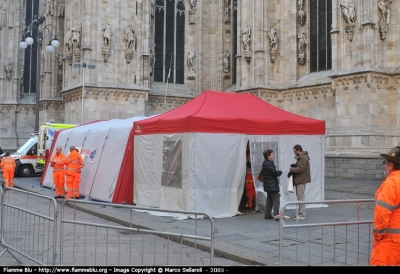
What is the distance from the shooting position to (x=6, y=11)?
34.6 metres

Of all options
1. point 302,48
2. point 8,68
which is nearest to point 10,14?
point 8,68

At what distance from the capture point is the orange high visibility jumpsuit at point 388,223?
3910 mm

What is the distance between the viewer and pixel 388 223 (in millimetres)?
3977

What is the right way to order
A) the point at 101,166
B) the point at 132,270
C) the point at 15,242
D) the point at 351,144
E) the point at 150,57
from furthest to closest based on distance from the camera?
the point at 150,57 → the point at 351,144 → the point at 101,166 → the point at 15,242 → the point at 132,270

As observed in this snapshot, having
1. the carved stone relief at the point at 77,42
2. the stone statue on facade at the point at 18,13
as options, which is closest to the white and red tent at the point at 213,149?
the carved stone relief at the point at 77,42

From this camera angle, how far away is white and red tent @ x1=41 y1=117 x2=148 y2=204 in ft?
40.4

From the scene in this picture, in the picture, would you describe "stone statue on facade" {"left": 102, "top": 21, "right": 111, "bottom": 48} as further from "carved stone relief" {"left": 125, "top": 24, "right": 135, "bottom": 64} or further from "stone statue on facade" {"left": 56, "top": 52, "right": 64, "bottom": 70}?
"stone statue on facade" {"left": 56, "top": 52, "right": 64, "bottom": 70}

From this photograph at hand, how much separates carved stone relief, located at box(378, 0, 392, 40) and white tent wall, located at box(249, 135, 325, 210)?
9113 millimetres

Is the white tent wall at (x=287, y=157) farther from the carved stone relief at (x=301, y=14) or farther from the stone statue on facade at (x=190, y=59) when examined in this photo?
the stone statue on facade at (x=190, y=59)

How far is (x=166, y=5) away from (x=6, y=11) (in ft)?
46.8

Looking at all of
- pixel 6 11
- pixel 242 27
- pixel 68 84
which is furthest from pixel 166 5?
pixel 6 11

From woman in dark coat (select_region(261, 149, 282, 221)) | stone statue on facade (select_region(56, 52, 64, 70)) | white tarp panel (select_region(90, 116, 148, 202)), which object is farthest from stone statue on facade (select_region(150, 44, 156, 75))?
woman in dark coat (select_region(261, 149, 282, 221))

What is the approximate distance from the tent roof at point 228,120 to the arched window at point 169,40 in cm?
1611

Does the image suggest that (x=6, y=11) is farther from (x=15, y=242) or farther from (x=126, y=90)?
(x=15, y=242)
